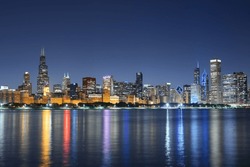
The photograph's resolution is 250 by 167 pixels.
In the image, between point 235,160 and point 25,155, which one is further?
point 25,155

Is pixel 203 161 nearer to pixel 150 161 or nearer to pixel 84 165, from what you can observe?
pixel 150 161

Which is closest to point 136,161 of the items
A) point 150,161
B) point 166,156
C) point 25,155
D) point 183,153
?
point 150,161

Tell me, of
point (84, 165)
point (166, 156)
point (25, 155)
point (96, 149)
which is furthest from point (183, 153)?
point (25, 155)

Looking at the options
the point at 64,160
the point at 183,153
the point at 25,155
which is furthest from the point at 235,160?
the point at 25,155

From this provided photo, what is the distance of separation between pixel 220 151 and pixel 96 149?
34.6 ft

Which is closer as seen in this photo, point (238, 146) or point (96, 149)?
point (96, 149)

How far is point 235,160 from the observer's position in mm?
30172

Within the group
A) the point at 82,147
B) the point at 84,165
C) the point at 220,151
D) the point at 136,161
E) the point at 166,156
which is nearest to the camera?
the point at 84,165

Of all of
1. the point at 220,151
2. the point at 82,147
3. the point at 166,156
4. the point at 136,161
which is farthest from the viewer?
the point at 82,147

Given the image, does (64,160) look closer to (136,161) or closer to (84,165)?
(84,165)

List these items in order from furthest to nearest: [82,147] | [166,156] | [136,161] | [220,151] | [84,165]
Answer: [82,147], [220,151], [166,156], [136,161], [84,165]

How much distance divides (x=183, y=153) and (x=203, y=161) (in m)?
4.72

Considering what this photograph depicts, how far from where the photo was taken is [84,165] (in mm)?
27469

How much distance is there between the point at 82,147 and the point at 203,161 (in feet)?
41.3
